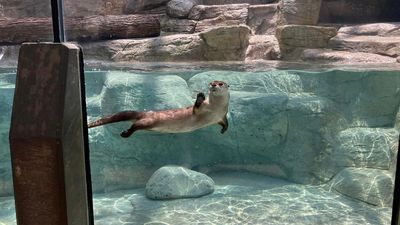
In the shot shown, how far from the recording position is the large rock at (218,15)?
10.1 metres

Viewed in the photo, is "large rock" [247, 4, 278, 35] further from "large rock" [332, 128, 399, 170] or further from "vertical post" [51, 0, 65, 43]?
"vertical post" [51, 0, 65, 43]

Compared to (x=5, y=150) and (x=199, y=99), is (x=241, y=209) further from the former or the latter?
(x=5, y=150)

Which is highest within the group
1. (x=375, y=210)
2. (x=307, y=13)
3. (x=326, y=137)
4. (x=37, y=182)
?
(x=307, y=13)

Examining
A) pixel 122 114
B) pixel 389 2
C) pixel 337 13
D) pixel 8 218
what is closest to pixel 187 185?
pixel 8 218

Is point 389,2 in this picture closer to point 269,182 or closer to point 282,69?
point 282,69

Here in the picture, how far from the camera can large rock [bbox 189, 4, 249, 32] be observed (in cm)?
1006

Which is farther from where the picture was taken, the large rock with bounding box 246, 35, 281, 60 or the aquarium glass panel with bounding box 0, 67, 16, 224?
the large rock with bounding box 246, 35, 281, 60

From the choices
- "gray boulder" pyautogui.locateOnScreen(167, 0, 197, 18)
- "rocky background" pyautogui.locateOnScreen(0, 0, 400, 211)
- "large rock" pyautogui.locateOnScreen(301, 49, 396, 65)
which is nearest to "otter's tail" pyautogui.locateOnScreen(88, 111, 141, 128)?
"rocky background" pyautogui.locateOnScreen(0, 0, 400, 211)

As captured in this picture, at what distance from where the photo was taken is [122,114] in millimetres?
2232

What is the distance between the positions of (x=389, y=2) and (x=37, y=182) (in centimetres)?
1360

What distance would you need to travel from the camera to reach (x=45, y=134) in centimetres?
136

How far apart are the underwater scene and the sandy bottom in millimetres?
14

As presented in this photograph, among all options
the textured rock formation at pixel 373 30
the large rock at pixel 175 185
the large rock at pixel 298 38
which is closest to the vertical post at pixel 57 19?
the large rock at pixel 175 185

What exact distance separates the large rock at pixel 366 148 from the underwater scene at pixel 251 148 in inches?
Answer: 0.6
